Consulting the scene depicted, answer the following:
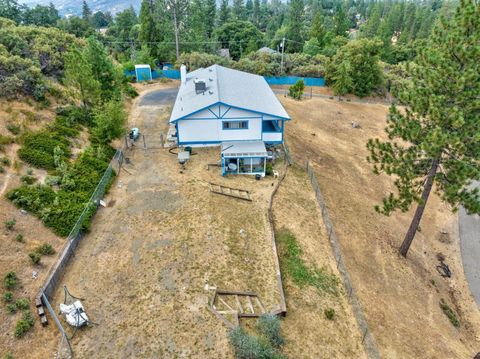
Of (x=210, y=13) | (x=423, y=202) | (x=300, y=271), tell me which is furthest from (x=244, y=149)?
(x=210, y=13)

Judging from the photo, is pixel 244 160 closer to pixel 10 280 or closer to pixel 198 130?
pixel 198 130

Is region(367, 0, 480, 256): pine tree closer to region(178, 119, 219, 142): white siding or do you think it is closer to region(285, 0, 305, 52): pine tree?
region(178, 119, 219, 142): white siding

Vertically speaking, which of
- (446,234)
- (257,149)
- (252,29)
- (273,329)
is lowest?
(446,234)

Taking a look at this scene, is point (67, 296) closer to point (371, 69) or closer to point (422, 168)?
point (422, 168)

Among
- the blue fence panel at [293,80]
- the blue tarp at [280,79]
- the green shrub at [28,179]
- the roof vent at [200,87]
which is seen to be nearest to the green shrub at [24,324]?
the green shrub at [28,179]

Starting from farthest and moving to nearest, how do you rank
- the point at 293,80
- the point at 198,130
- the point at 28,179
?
the point at 293,80
the point at 198,130
the point at 28,179

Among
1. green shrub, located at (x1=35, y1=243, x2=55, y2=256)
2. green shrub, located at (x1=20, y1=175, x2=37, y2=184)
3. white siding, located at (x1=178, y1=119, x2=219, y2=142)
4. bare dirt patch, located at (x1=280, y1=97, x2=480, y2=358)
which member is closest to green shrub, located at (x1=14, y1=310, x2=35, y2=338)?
green shrub, located at (x1=35, y1=243, x2=55, y2=256)

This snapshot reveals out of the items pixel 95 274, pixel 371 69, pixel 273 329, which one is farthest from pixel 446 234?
pixel 371 69
